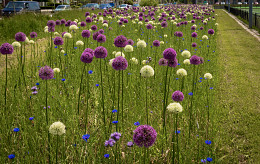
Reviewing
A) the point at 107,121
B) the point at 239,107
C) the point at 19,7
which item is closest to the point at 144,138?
the point at 107,121

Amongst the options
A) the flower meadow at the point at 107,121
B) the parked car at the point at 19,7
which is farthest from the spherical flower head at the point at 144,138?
the parked car at the point at 19,7

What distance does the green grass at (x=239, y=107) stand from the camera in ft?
10.2

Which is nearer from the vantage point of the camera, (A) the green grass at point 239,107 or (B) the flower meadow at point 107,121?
(B) the flower meadow at point 107,121

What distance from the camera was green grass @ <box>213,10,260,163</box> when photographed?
311 centimetres

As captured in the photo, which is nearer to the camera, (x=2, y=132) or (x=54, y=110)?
(x=2, y=132)

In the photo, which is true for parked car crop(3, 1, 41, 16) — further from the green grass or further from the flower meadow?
the green grass

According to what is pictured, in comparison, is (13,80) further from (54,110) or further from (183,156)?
(183,156)

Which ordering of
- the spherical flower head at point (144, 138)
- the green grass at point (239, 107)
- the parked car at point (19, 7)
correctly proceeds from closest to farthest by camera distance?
the spherical flower head at point (144, 138) → the green grass at point (239, 107) → the parked car at point (19, 7)

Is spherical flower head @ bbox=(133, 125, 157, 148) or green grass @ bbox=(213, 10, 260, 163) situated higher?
spherical flower head @ bbox=(133, 125, 157, 148)

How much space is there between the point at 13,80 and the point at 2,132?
1.89m

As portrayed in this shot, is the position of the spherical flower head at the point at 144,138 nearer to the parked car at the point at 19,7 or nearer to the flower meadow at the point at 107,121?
the flower meadow at the point at 107,121

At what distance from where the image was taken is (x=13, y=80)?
448cm

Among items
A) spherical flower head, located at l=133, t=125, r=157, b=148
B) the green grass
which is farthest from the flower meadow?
the green grass

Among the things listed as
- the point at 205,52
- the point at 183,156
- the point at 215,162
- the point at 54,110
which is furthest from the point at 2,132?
the point at 205,52
